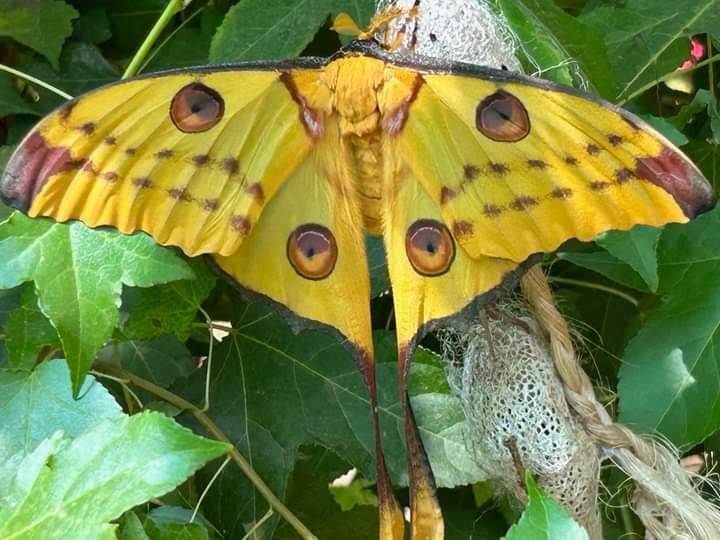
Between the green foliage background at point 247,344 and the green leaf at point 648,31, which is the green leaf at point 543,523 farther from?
the green leaf at point 648,31

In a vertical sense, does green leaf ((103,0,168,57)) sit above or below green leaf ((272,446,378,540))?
above

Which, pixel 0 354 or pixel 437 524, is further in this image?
pixel 0 354

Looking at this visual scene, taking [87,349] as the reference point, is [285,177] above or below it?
above

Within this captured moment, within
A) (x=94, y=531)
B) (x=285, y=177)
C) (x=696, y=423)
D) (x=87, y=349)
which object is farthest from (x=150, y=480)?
(x=696, y=423)

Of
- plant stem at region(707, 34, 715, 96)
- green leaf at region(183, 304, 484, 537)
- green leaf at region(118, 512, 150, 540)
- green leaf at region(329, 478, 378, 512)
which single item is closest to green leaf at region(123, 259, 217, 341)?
green leaf at region(183, 304, 484, 537)

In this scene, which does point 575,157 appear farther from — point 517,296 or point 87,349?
point 87,349

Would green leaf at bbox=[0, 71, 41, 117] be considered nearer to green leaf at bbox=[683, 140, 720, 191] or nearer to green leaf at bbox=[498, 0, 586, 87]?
green leaf at bbox=[498, 0, 586, 87]

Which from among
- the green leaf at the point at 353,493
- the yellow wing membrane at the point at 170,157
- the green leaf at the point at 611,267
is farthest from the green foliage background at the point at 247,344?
→ the green leaf at the point at 353,493
